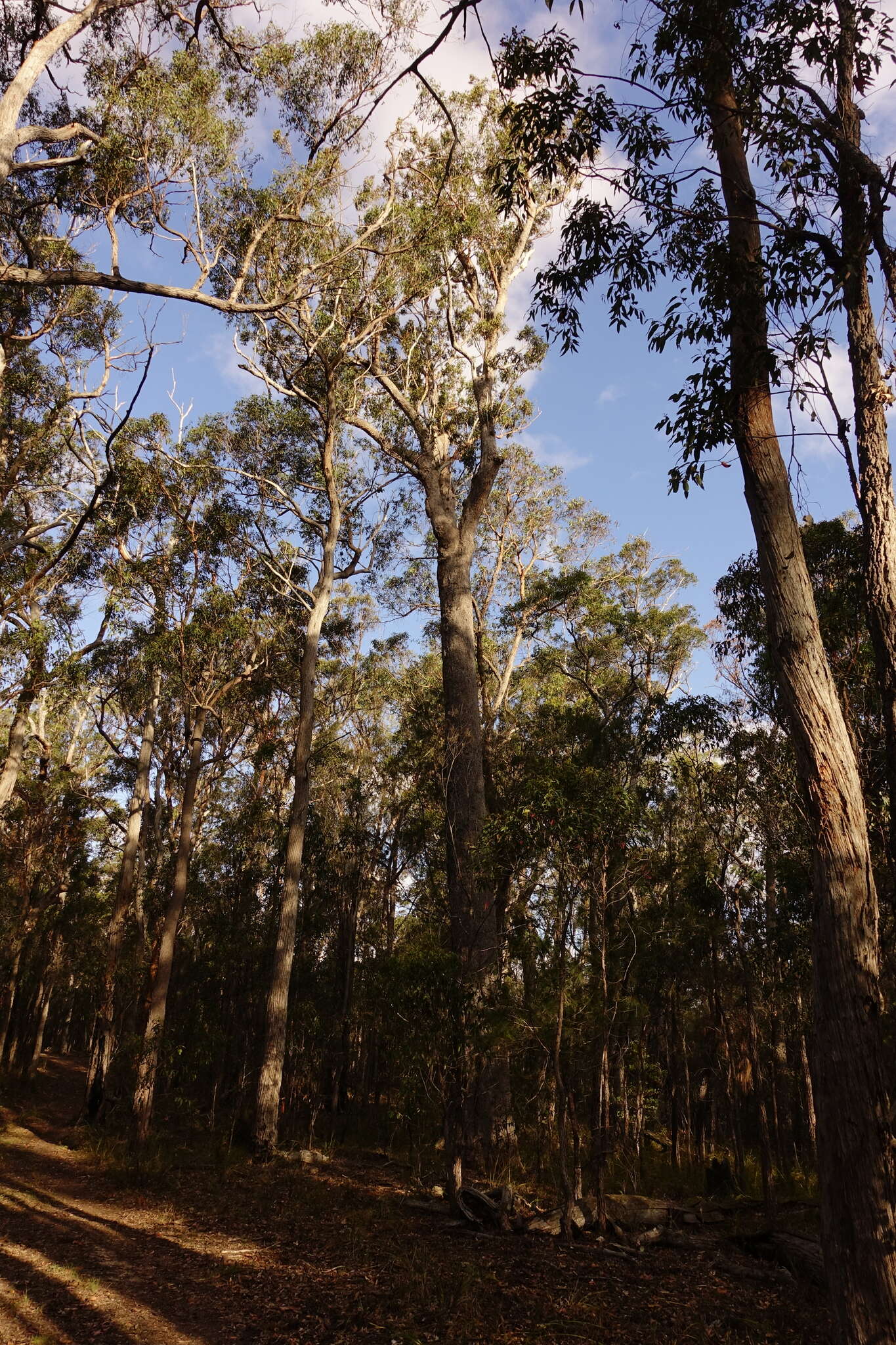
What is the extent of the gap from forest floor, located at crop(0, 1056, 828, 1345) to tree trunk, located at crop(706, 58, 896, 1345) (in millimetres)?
1973

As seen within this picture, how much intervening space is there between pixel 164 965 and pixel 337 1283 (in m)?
7.49

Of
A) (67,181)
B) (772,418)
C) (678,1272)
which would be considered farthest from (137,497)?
(678,1272)

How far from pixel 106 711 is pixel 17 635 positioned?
32.7 feet

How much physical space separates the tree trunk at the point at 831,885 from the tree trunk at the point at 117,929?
42.3ft

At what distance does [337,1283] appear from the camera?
5.70 metres

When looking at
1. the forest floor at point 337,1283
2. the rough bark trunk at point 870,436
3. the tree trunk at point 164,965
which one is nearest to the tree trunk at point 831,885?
the rough bark trunk at point 870,436

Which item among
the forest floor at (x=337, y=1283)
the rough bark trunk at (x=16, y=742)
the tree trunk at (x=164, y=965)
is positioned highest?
the rough bark trunk at (x=16, y=742)

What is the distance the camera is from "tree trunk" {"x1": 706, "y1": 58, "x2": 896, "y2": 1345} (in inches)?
137

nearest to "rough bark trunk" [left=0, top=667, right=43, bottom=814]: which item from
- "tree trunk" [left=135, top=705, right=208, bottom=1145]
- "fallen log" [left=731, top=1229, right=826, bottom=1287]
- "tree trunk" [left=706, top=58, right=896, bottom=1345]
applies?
"tree trunk" [left=135, top=705, right=208, bottom=1145]

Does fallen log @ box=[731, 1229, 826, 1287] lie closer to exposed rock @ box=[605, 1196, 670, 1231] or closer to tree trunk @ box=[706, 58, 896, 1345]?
exposed rock @ box=[605, 1196, 670, 1231]

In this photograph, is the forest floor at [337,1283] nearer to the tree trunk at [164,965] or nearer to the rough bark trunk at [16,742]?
the tree trunk at [164,965]

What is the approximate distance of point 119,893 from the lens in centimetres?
1488

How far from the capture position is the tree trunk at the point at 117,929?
13.8 metres

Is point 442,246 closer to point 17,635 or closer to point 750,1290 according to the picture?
point 17,635
